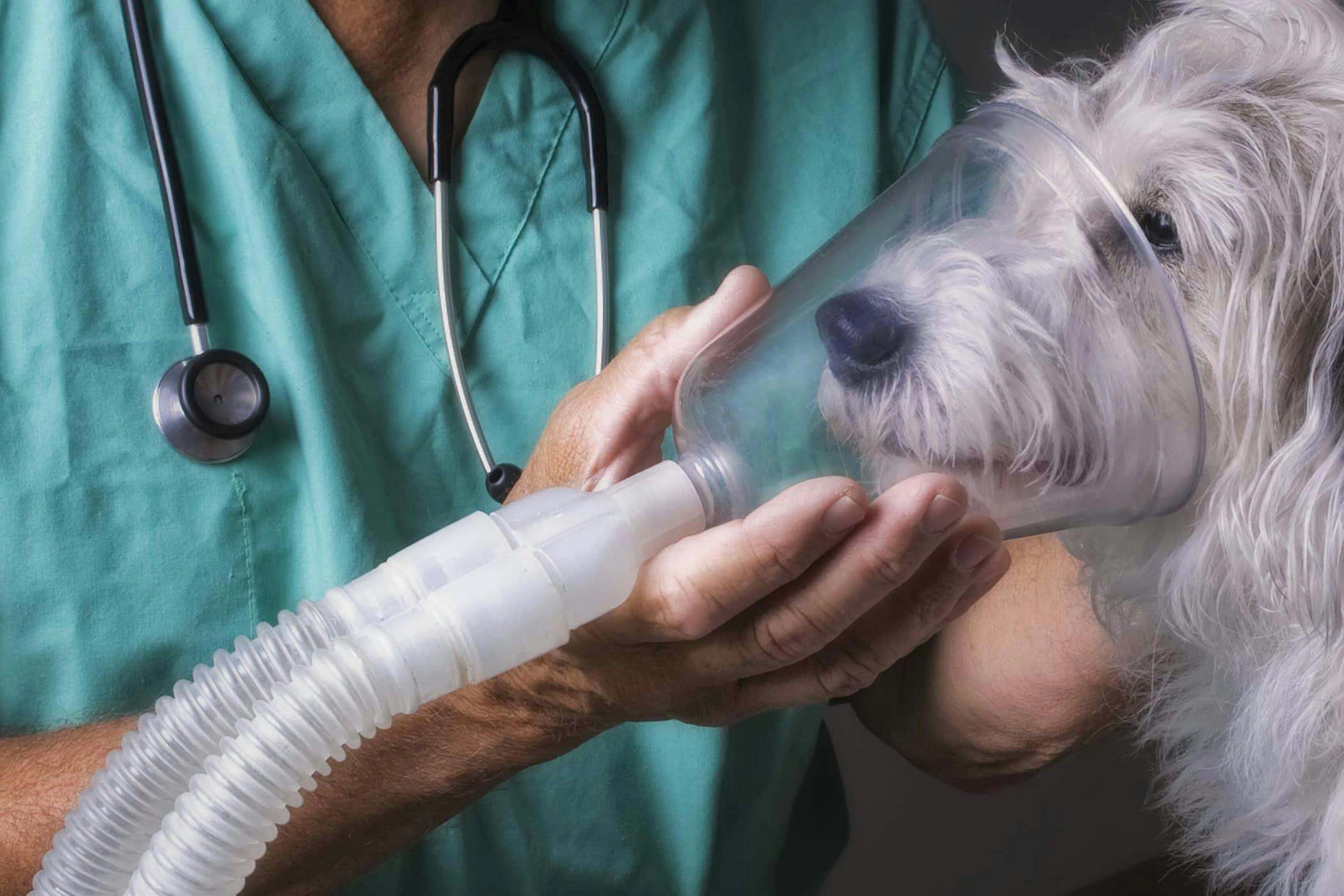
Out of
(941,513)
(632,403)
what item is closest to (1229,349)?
(941,513)

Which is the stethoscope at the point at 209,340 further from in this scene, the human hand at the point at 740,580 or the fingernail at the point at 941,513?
the fingernail at the point at 941,513

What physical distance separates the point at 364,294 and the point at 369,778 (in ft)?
1.05

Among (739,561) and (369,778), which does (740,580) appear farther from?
(369,778)

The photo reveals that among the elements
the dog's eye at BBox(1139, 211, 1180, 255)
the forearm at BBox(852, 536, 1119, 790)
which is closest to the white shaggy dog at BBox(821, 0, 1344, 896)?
the dog's eye at BBox(1139, 211, 1180, 255)

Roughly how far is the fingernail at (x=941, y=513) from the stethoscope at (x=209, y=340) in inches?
13.2

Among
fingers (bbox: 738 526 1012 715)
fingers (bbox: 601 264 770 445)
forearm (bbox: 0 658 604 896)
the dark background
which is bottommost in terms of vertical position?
the dark background

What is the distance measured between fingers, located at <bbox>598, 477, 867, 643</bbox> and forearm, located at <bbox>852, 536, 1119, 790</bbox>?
38 centimetres

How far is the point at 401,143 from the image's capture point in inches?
32.7

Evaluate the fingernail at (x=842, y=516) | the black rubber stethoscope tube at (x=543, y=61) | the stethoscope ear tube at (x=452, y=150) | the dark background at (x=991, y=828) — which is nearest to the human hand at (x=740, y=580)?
the fingernail at (x=842, y=516)

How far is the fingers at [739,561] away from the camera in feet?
1.62

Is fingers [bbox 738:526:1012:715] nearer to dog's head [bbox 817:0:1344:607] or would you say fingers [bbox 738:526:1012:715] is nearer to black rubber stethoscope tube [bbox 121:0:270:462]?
dog's head [bbox 817:0:1344:607]

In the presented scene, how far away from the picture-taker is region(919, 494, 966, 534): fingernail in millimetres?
497

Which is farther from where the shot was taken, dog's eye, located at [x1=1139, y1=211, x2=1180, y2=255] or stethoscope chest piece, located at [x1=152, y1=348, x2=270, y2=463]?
stethoscope chest piece, located at [x1=152, y1=348, x2=270, y2=463]

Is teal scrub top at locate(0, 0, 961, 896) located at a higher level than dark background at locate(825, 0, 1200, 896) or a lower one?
higher
